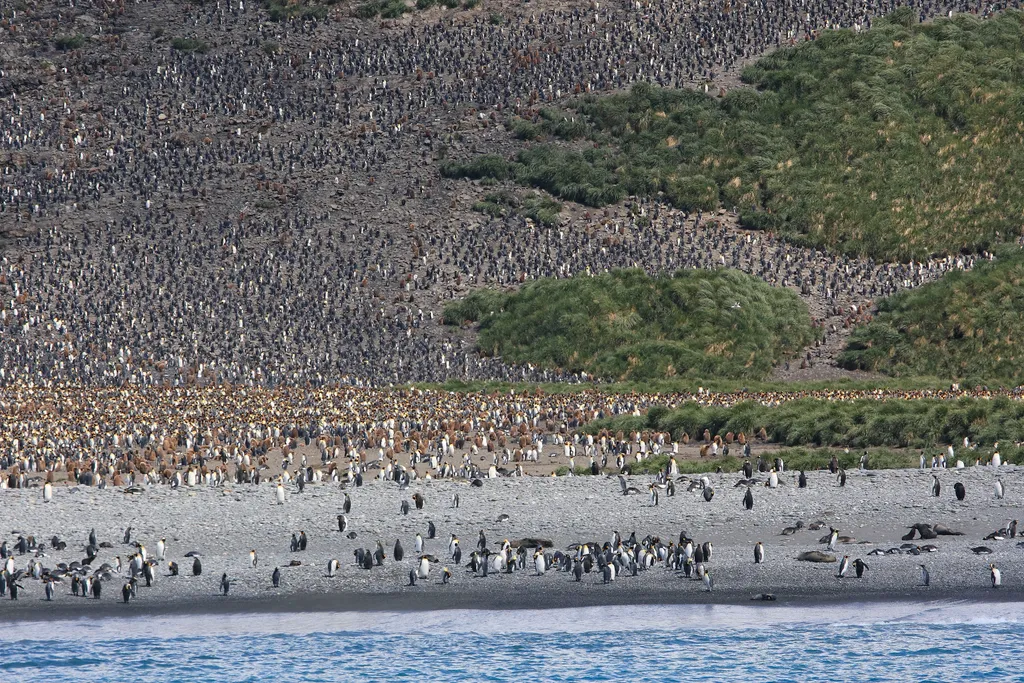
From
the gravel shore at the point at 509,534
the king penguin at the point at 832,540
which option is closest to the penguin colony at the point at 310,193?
the gravel shore at the point at 509,534

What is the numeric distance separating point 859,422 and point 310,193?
38.2 metres

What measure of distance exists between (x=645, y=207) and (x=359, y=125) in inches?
608

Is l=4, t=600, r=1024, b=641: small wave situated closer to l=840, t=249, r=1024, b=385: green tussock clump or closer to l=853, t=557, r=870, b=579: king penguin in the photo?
l=853, t=557, r=870, b=579: king penguin

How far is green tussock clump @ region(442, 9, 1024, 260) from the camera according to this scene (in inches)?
2694

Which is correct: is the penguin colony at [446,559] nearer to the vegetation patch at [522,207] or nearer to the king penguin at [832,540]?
the king penguin at [832,540]

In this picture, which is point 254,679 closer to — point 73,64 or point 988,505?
point 988,505

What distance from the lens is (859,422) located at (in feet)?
123

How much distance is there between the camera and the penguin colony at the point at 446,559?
2408 cm

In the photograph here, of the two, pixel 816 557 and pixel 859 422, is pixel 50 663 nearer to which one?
pixel 816 557

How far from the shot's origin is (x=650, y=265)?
6319 centimetres

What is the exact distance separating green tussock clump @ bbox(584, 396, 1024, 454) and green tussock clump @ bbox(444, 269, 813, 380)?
14.7 metres

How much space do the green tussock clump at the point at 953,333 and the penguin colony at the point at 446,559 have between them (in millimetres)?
29367

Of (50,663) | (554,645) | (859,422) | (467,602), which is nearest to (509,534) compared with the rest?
(467,602)

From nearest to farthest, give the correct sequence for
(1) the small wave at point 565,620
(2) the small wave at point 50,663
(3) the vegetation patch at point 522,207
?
(2) the small wave at point 50,663
(1) the small wave at point 565,620
(3) the vegetation patch at point 522,207
